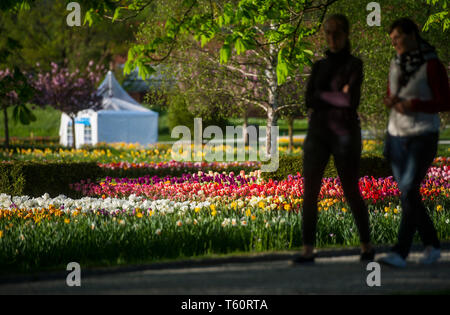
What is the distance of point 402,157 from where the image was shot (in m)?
5.10

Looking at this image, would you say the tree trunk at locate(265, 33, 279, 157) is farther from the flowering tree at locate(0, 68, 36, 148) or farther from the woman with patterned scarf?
the woman with patterned scarf

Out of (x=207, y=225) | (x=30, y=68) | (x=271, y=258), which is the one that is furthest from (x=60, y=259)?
(x=30, y=68)

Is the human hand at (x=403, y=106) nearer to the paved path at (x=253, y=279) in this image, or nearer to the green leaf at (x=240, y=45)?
the paved path at (x=253, y=279)

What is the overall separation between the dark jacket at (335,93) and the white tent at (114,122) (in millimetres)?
21423

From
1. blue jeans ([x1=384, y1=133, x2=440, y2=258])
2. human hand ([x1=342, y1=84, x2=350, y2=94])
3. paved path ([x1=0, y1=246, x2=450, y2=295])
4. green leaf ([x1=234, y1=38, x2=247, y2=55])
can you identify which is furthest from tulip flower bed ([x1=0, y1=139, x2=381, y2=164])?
blue jeans ([x1=384, y1=133, x2=440, y2=258])

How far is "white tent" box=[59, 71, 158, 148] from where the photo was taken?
86.2 feet

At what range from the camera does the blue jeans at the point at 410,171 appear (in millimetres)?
4996

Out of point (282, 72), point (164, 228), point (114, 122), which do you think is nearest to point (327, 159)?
point (282, 72)

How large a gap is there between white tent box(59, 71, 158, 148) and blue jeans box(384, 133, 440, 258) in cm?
2169

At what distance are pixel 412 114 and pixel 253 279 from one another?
194 cm

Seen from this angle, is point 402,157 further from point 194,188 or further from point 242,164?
point 242,164

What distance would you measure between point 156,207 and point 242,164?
23.3 feet

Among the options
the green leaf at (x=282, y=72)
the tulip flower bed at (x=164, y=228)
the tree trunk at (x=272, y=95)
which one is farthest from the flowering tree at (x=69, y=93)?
the green leaf at (x=282, y=72)
